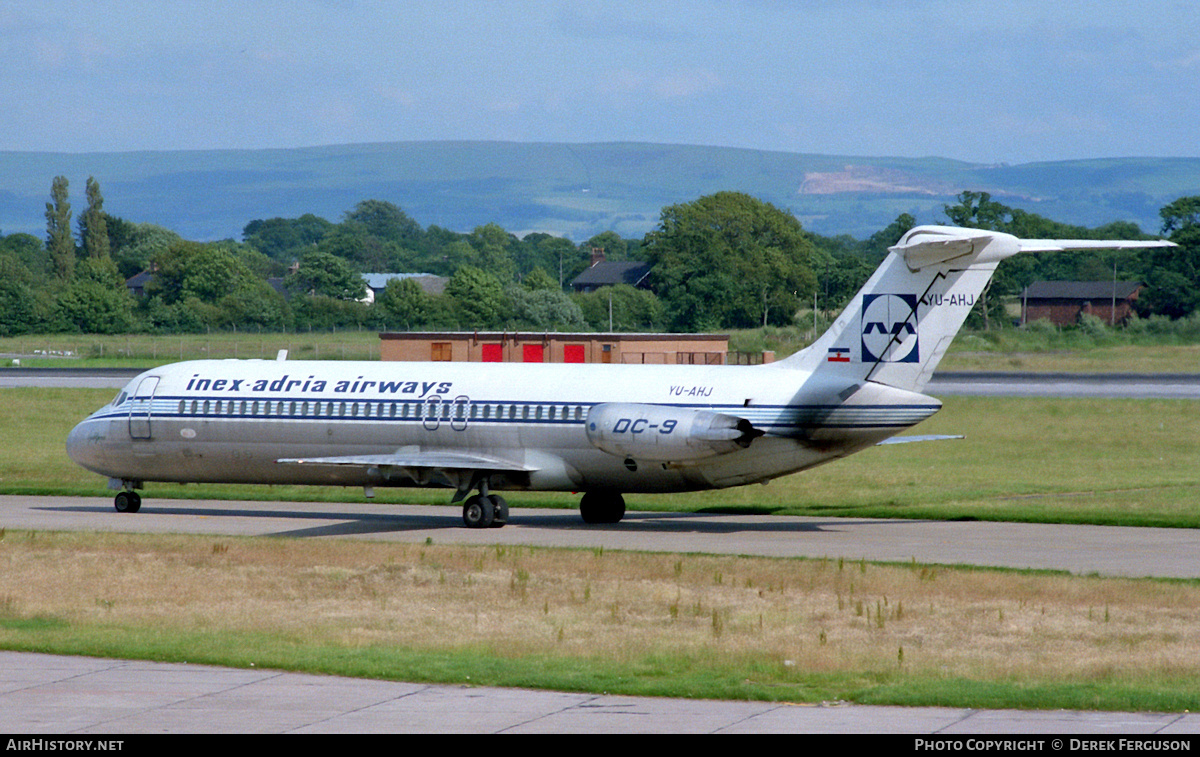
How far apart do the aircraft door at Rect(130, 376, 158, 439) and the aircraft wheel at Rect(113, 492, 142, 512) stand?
1342 millimetres

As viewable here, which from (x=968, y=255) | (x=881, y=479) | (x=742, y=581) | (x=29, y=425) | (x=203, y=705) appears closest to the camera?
(x=203, y=705)

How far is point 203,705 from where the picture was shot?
1346cm

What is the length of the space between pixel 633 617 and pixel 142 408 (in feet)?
55.7

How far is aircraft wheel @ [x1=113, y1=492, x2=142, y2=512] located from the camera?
32.7m

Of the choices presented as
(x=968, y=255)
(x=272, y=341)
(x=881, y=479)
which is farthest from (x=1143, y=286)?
(x=968, y=255)

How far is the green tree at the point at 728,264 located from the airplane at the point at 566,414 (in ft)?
247

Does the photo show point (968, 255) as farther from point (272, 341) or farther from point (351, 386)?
point (272, 341)

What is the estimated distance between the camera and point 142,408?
3244cm

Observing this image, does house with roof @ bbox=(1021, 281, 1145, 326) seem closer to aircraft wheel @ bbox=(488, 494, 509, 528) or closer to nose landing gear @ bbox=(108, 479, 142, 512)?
aircraft wheel @ bbox=(488, 494, 509, 528)

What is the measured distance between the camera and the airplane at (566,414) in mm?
26734

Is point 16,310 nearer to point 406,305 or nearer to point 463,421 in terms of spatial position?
point 406,305

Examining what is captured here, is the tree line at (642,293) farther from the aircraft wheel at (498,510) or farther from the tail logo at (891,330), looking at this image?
the tail logo at (891,330)

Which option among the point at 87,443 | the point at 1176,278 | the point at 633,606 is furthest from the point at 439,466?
the point at 1176,278

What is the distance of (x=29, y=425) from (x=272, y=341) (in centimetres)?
3826
